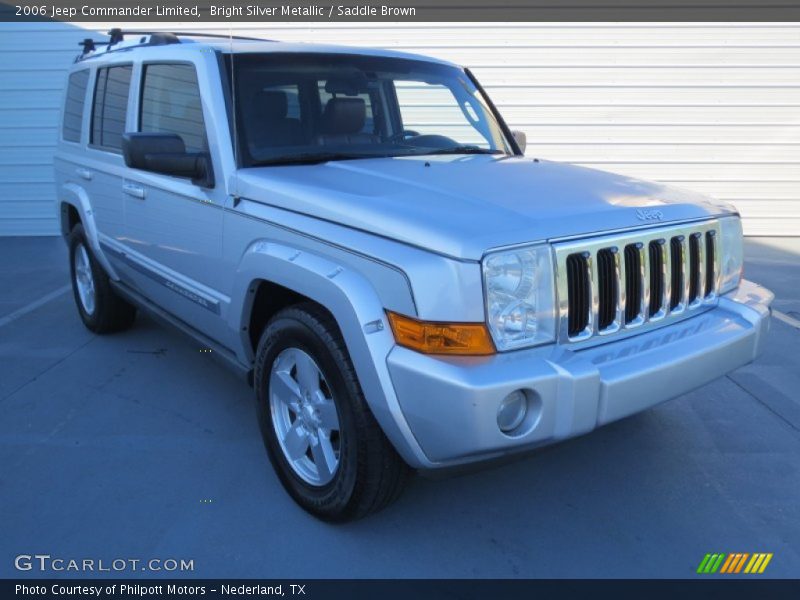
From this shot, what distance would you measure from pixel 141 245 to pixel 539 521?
2.62 meters

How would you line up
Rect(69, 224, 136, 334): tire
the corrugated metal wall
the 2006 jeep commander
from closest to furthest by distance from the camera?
the 2006 jeep commander → Rect(69, 224, 136, 334): tire → the corrugated metal wall

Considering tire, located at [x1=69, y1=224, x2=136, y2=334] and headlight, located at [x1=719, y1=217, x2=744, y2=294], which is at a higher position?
headlight, located at [x1=719, y1=217, x2=744, y2=294]

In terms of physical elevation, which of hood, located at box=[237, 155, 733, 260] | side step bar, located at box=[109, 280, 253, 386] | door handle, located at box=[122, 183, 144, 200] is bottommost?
side step bar, located at box=[109, 280, 253, 386]

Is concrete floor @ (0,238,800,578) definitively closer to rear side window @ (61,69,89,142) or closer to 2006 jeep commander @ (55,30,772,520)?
2006 jeep commander @ (55,30,772,520)

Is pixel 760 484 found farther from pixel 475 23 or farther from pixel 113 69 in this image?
pixel 475 23

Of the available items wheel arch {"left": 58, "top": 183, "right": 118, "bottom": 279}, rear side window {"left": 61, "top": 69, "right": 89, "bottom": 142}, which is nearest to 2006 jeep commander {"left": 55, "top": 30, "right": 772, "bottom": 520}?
wheel arch {"left": 58, "top": 183, "right": 118, "bottom": 279}

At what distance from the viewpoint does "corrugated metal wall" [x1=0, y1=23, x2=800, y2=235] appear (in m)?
8.52

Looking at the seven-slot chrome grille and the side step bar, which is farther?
the side step bar

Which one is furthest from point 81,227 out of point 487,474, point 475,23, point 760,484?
point 475,23

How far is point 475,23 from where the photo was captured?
8562 millimetres

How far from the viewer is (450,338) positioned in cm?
213

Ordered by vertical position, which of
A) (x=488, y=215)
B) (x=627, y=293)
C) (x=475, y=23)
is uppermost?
(x=475, y=23)
